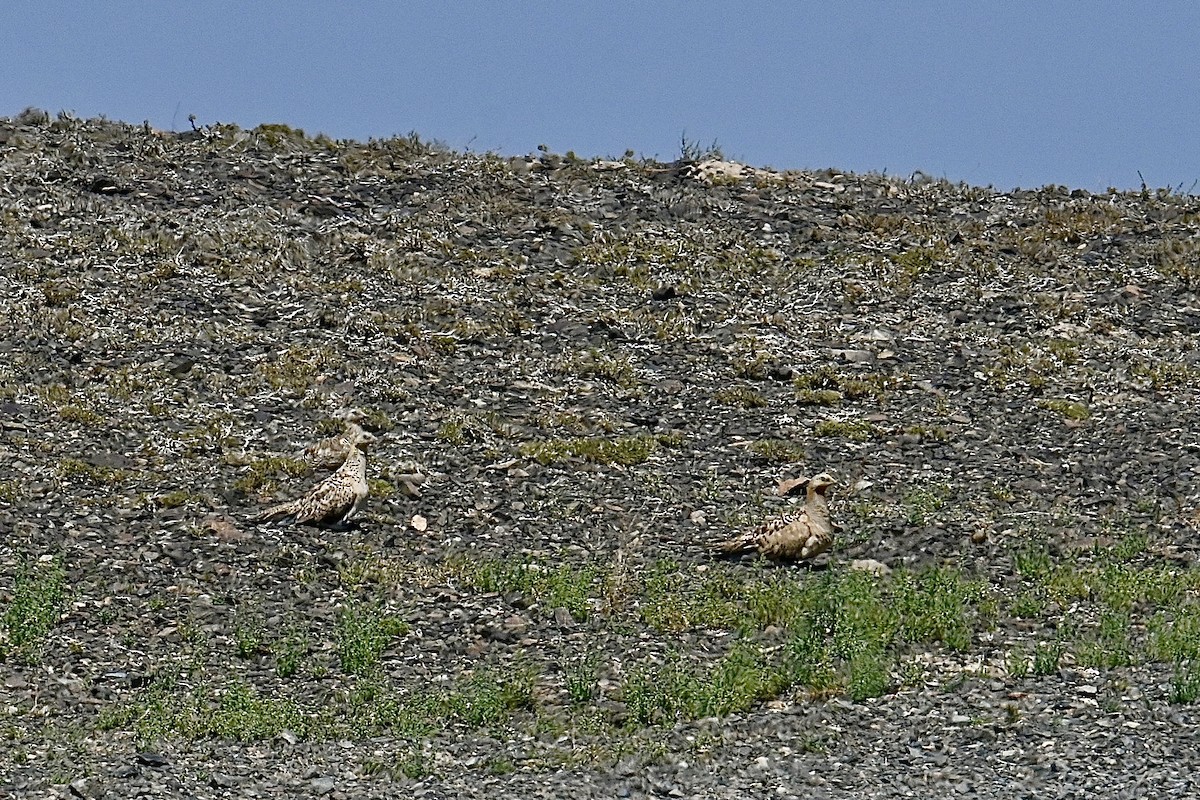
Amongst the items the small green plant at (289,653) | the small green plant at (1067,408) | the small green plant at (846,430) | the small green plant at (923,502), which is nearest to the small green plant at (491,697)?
the small green plant at (289,653)

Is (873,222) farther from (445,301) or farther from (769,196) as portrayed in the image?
(445,301)

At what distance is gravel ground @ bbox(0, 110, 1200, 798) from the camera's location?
9555mm

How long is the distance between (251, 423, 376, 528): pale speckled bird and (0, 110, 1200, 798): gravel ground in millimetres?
224

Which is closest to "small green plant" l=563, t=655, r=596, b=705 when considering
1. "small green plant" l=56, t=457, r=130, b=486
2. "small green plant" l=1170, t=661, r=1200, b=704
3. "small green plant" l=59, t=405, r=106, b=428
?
"small green plant" l=1170, t=661, r=1200, b=704

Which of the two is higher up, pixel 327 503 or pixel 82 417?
pixel 82 417

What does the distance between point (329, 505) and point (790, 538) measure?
409cm

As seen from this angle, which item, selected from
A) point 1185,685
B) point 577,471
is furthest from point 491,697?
point 577,471

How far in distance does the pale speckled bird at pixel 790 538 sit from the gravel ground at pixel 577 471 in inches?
7.4

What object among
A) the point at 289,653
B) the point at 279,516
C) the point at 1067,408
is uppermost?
the point at 1067,408

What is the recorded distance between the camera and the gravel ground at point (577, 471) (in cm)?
955

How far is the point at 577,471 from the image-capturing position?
1480cm

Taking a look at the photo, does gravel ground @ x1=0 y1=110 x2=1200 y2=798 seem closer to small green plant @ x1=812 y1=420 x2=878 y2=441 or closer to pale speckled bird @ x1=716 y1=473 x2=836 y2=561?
small green plant @ x1=812 y1=420 x2=878 y2=441

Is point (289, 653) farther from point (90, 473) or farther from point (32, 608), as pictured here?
point (90, 473)

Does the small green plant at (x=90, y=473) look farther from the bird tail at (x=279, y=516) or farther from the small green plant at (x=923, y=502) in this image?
the small green plant at (x=923, y=502)
